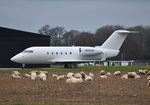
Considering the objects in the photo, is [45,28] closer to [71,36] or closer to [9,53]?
[71,36]

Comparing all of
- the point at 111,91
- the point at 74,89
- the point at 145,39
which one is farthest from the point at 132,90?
the point at 145,39

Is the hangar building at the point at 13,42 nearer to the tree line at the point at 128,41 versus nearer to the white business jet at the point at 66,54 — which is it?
the white business jet at the point at 66,54

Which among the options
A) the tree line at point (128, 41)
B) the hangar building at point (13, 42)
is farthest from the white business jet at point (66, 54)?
the tree line at point (128, 41)

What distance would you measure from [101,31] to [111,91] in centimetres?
8393

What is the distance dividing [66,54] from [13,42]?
12.9 m

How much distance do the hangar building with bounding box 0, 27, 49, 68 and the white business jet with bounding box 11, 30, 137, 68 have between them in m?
9.76

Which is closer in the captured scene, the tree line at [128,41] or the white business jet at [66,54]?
the white business jet at [66,54]

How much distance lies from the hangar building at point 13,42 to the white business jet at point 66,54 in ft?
32.0

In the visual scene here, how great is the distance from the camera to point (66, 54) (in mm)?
55906

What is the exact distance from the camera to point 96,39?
333 ft

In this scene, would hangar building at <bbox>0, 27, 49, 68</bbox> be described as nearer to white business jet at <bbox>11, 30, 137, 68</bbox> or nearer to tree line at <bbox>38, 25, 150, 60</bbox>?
white business jet at <bbox>11, 30, 137, 68</bbox>

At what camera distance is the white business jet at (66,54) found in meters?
54.6

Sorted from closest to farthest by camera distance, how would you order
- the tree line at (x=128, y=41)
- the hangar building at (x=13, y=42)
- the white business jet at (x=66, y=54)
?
the white business jet at (x=66, y=54), the hangar building at (x=13, y=42), the tree line at (x=128, y=41)

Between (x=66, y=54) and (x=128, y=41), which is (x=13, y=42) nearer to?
(x=66, y=54)
